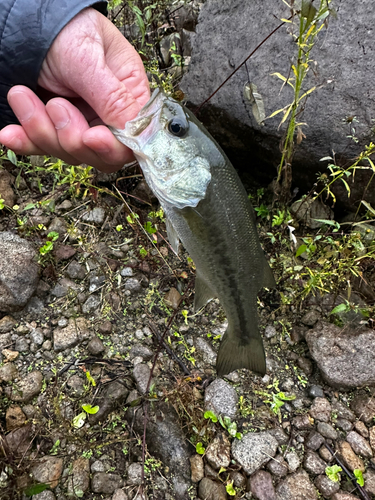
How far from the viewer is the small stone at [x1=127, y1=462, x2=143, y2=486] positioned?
2.37m

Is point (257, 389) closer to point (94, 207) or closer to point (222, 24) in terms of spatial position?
point (94, 207)

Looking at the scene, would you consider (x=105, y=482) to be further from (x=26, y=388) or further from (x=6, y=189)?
(x=6, y=189)

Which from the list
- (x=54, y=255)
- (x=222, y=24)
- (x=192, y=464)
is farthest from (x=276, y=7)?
(x=192, y=464)

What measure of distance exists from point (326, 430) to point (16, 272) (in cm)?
265

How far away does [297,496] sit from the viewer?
2426 millimetres

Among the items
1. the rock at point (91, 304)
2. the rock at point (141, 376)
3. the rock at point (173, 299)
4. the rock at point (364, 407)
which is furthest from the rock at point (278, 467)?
the rock at point (91, 304)

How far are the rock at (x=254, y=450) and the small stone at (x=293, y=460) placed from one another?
10 centimetres

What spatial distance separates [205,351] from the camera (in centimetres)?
302

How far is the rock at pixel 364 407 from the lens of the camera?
2.79 m

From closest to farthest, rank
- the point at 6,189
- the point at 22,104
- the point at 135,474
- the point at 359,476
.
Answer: the point at 22,104
the point at 135,474
the point at 359,476
the point at 6,189

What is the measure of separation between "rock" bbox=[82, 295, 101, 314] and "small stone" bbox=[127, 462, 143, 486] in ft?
3.95

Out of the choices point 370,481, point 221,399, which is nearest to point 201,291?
point 221,399

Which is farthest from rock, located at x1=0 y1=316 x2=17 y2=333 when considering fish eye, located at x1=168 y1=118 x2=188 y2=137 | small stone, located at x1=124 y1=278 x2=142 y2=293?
fish eye, located at x1=168 y1=118 x2=188 y2=137

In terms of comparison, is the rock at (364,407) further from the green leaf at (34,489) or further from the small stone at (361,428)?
the green leaf at (34,489)
